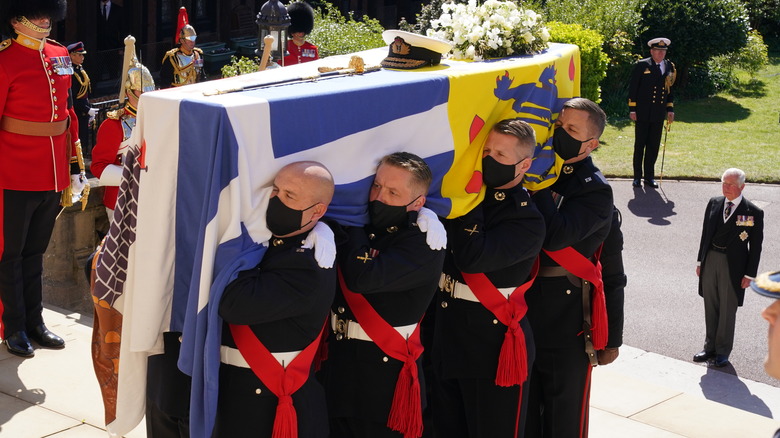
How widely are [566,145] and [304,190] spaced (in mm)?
1592

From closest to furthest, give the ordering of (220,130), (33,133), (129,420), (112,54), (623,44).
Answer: (220,130) → (129,420) → (33,133) → (112,54) → (623,44)

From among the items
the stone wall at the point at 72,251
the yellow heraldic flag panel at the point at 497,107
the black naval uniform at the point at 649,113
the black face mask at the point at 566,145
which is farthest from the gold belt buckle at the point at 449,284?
the black naval uniform at the point at 649,113

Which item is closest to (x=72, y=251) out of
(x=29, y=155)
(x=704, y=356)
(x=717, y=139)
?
(x=29, y=155)

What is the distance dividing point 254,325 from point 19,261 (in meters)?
2.45

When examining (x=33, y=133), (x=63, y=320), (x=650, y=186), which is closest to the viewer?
(x=33, y=133)

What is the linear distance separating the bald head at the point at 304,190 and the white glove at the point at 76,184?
2.57 meters

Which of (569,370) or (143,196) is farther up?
(143,196)

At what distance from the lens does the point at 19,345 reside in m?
5.69

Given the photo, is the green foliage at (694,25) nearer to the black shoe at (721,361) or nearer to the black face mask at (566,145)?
the black shoe at (721,361)

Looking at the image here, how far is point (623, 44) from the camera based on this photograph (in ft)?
55.8

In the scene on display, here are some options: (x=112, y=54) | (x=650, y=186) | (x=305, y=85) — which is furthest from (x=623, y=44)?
(x=305, y=85)

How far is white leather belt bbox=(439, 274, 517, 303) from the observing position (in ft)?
15.1

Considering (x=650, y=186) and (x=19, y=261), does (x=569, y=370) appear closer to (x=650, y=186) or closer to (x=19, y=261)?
(x=19, y=261)

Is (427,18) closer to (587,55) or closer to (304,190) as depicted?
(587,55)
